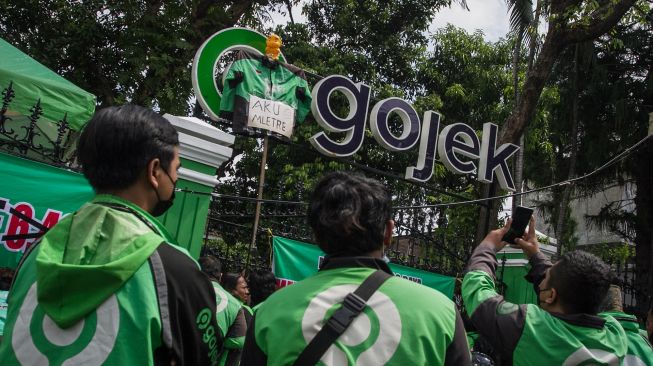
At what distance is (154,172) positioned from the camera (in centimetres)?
178

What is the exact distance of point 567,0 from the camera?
34.0ft

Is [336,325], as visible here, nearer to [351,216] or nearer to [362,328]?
[362,328]

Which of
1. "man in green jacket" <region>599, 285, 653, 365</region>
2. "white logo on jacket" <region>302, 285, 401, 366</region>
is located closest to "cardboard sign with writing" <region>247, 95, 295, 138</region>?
"man in green jacket" <region>599, 285, 653, 365</region>

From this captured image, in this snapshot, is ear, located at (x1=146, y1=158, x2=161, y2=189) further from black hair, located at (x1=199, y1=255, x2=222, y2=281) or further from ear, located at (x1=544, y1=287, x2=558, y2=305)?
black hair, located at (x1=199, y1=255, x2=222, y2=281)

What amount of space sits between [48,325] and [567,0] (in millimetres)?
10357

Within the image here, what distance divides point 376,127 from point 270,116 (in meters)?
1.70

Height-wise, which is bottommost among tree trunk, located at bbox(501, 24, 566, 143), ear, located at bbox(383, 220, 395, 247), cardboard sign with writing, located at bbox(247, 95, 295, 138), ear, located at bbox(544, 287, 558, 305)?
ear, located at bbox(544, 287, 558, 305)

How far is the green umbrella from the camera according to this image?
5.25 metres

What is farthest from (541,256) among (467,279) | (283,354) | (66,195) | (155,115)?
(66,195)

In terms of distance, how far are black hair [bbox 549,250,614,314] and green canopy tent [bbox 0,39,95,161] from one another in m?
4.26

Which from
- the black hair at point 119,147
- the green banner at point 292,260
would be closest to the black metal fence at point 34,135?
the green banner at point 292,260

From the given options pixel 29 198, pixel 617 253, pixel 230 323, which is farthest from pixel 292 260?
pixel 617 253

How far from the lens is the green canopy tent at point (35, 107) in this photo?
5254 mm

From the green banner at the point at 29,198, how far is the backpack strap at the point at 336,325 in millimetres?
3833
